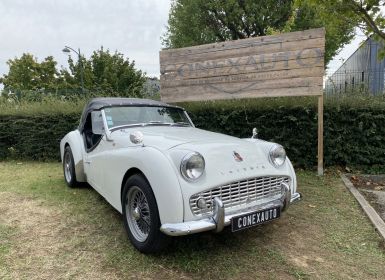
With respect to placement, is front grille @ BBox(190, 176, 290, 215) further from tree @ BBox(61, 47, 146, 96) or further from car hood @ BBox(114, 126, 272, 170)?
tree @ BBox(61, 47, 146, 96)

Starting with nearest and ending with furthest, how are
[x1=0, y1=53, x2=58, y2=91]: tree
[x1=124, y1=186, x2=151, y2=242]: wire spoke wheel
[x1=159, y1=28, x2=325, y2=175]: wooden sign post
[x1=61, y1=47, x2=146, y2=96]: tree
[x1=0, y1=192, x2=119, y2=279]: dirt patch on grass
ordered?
1. [x1=0, y1=192, x2=119, y2=279]: dirt patch on grass
2. [x1=124, y1=186, x2=151, y2=242]: wire spoke wheel
3. [x1=159, y1=28, x2=325, y2=175]: wooden sign post
4. [x1=61, y1=47, x2=146, y2=96]: tree
5. [x1=0, y1=53, x2=58, y2=91]: tree

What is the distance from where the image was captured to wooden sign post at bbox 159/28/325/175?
6.21m

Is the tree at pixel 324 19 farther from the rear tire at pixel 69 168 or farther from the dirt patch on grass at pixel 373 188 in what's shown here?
the rear tire at pixel 69 168

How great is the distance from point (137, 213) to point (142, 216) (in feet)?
0.21

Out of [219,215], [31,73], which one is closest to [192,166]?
[219,215]

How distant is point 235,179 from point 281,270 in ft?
3.03

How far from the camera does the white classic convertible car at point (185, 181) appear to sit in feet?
9.60

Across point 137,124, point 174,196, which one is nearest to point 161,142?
point 174,196

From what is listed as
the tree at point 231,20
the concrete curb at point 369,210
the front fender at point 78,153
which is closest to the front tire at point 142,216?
the front fender at point 78,153

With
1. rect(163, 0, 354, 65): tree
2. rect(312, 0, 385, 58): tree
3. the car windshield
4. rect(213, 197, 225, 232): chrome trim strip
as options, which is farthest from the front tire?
rect(163, 0, 354, 65): tree

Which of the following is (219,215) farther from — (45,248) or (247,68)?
(247,68)

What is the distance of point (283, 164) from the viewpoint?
145 inches

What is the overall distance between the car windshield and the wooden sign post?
230 cm

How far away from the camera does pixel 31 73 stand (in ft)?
113
